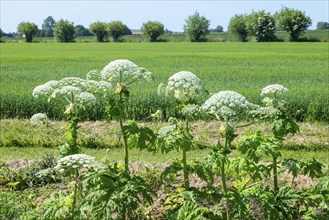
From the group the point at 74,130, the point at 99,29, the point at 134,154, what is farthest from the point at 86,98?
the point at 99,29

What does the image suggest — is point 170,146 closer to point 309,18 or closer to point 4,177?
point 4,177

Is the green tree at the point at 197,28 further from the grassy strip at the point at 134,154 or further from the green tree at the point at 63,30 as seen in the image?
the grassy strip at the point at 134,154

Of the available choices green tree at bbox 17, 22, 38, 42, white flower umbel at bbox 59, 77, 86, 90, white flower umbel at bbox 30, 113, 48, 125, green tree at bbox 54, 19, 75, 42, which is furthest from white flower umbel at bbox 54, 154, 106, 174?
green tree at bbox 17, 22, 38, 42

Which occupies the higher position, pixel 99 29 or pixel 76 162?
pixel 76 162

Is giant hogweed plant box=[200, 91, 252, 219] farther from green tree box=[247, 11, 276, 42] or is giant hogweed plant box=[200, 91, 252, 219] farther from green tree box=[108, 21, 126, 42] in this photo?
green tree box=[108, 21, 126, 42]

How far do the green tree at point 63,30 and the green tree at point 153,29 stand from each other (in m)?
15.2

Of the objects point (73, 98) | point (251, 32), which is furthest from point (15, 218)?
point (251, 32)

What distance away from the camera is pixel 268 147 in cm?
526

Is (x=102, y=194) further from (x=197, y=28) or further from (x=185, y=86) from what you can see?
(x=197, y=28)

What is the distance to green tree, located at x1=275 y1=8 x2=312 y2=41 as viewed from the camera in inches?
3506

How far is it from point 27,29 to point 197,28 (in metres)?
35.3

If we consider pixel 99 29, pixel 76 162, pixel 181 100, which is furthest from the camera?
pixel 99 29

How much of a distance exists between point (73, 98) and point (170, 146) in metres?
1.15

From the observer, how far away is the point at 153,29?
103m
